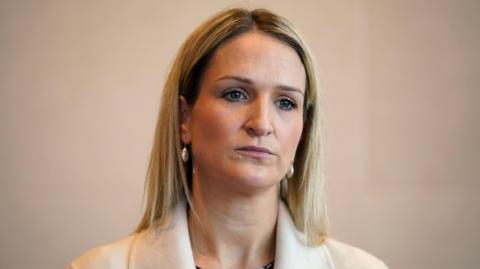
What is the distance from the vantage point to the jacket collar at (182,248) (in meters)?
1.19

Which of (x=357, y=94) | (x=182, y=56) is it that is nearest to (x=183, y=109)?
(x=182, y=56)

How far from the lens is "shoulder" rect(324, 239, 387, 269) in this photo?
1.26m

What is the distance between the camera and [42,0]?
1.98 metres

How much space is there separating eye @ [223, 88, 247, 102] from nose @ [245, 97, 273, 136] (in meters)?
0.03

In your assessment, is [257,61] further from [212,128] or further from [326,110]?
[326,110]

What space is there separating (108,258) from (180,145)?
325 millimetres

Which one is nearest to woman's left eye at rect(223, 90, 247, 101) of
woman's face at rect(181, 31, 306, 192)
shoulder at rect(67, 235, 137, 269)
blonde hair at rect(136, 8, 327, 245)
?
woman's face at rect(181, 31, 306, 192)

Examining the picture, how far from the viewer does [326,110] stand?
205 cm

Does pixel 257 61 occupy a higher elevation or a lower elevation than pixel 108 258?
higher

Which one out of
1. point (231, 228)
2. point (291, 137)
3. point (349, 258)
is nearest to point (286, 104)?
point (291, 137)

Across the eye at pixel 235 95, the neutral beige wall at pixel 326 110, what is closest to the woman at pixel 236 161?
the eye at pixel 235 95

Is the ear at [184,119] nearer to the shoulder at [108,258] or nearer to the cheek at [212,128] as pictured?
the cheek at [212,128]

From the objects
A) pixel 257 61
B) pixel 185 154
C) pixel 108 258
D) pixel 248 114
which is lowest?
pixel 108 258

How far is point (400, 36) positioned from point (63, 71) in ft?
4.52
